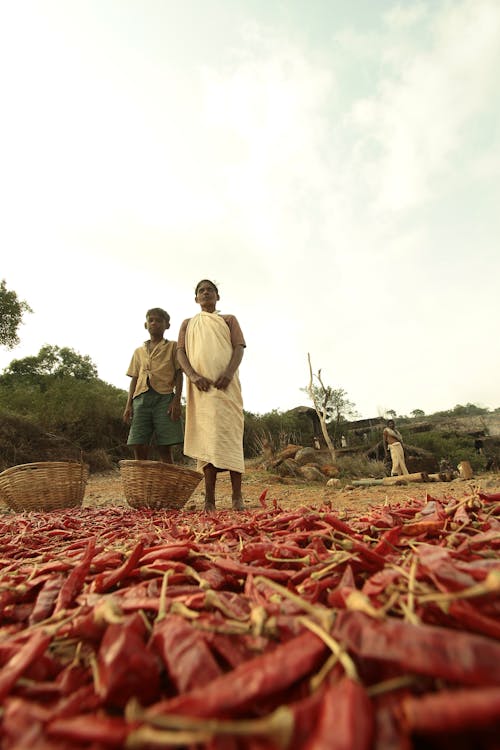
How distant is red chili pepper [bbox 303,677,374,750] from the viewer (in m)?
0.47

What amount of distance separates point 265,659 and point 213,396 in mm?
3830

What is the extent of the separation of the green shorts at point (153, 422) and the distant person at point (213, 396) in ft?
1.66

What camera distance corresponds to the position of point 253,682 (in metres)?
0.60

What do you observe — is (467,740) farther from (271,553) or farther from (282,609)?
(271,553)


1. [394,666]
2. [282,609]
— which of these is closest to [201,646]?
[282,609]

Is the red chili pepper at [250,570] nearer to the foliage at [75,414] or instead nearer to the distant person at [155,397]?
the distant person at [155,397]

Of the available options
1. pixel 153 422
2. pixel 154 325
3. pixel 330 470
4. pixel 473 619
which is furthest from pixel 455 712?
pixel 330 470

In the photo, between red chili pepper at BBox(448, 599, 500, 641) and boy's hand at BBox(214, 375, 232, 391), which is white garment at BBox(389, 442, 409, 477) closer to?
boy's hand at BBox(214, 375, 232, 391)

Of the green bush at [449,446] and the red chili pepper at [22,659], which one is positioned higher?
the green bush at [449,446]

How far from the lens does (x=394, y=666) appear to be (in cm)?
60

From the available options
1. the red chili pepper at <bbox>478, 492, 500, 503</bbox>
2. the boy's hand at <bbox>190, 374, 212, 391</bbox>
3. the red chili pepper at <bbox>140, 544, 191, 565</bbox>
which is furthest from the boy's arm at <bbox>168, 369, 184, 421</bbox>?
the red chili pepper at <bbox>140, 544, 191, 565</bbox>

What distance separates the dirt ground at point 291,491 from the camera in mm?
5980

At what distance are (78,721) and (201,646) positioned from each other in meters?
0.22

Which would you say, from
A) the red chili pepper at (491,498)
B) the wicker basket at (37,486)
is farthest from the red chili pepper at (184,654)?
the wicker basket at (37,486)
